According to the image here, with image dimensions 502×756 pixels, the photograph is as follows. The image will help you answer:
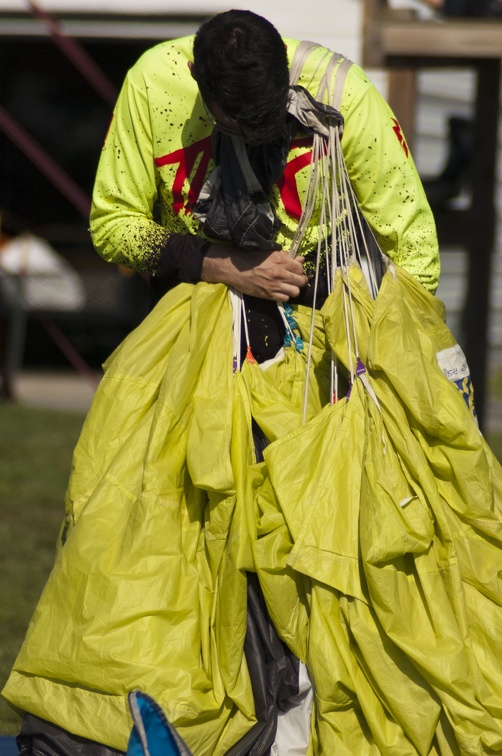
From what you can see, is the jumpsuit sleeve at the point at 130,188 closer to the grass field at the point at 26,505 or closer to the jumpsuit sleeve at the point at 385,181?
the jumpsuit sleeve at the point at 385,181

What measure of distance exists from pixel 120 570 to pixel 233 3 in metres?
4.55

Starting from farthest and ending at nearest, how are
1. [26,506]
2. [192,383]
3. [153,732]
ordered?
1. [26,506]
2. [192,383]
3. [153,732]

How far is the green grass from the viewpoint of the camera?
3738 mm

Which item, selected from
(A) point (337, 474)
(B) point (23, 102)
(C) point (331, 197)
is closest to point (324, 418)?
(A) point (337, 474)

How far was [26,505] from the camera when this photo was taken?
5.20m

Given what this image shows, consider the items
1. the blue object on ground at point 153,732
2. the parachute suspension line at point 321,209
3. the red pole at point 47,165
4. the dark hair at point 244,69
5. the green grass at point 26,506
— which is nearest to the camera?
the blue object on ground at point 153,732

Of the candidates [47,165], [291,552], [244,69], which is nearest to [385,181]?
[244,69]

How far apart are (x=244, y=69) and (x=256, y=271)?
0.46 meters

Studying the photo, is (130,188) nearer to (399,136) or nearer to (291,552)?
(399,136)

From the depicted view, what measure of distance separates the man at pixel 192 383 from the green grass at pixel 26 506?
99cm

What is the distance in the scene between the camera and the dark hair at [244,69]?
6.84 ft

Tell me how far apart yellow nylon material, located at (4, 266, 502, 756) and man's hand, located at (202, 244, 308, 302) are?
0.10 metres

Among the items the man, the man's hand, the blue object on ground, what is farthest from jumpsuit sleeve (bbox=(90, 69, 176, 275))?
the blue object on ground

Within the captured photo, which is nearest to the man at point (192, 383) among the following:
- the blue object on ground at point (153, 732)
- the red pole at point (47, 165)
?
the blue object on ground at point (153, 732)
